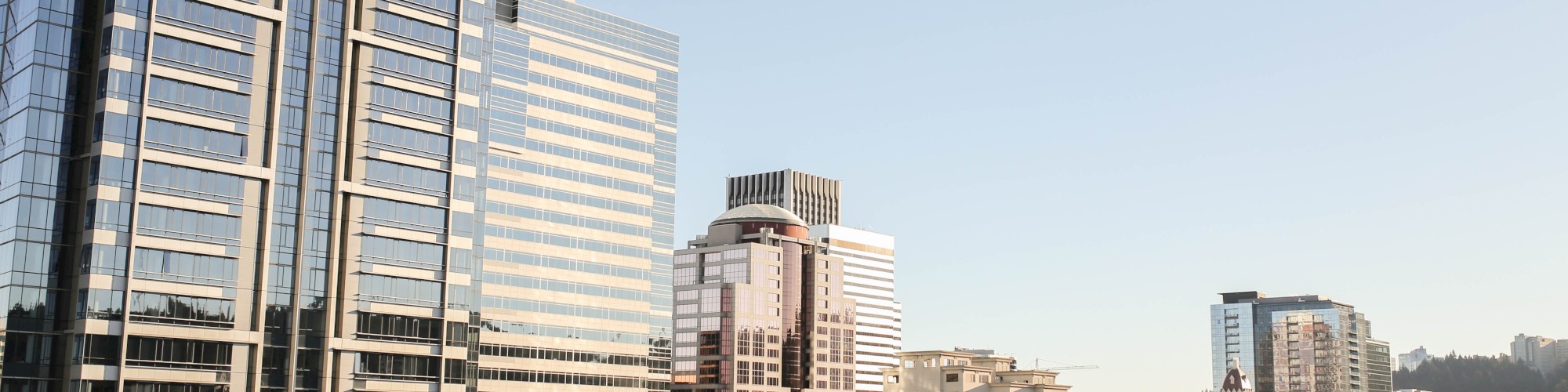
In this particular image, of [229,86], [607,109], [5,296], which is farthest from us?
[607,109]

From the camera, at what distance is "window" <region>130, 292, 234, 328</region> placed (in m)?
96.8

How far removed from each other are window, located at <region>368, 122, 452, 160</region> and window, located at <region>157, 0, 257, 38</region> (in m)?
11.9

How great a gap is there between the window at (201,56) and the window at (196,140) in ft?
13.8

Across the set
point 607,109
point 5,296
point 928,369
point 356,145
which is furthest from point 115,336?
point 928,369

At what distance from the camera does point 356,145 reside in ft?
359

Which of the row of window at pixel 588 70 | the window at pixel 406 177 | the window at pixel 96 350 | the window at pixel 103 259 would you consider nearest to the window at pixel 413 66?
the window at pixel 406 177

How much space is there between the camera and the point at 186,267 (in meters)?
99.2

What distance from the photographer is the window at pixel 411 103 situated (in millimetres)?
111250

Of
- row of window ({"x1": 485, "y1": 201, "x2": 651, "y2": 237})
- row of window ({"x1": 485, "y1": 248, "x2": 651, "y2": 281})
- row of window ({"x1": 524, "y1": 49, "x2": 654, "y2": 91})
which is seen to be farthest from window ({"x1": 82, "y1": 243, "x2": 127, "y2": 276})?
row of window ({"x1": 524, "y1": 49, "x2": 654, "y2": 91})

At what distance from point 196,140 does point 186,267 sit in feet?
28.3

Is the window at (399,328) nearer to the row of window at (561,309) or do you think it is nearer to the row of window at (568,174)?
the row of window at (568,174)

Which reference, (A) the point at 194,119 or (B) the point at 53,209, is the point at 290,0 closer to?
(A) the point at 194,119

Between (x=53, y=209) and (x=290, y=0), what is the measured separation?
21.7 metres

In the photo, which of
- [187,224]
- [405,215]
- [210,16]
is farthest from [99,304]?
[405,215]
